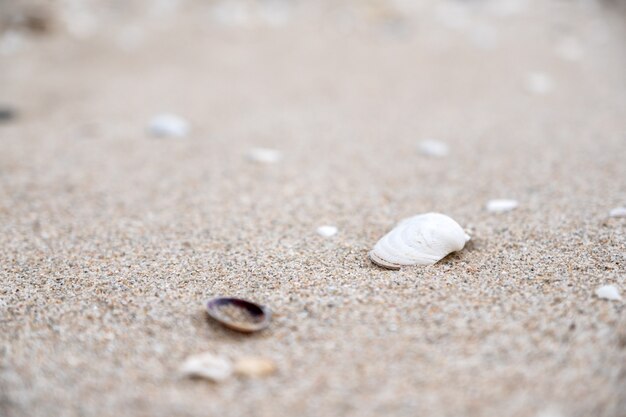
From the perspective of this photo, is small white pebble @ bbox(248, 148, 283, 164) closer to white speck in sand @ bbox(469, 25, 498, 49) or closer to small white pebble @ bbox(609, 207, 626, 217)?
small white pebble @ bbox(609, 207, 626, 217)

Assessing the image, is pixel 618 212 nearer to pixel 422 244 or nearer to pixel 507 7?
pixel 422 244

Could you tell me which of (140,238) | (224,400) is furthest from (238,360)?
(140,238)

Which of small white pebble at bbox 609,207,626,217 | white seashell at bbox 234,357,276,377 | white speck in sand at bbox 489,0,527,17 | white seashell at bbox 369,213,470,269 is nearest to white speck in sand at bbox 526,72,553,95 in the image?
white speck in sand at bbox 489,0,527,17

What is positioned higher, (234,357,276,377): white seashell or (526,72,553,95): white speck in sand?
(526,72,553,95): white speck in sand

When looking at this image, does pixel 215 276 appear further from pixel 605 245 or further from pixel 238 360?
pixel 605 245

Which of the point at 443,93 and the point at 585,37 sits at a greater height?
the point at 585,37

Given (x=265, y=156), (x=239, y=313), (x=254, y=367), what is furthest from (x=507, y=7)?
(x=254, y=367)
